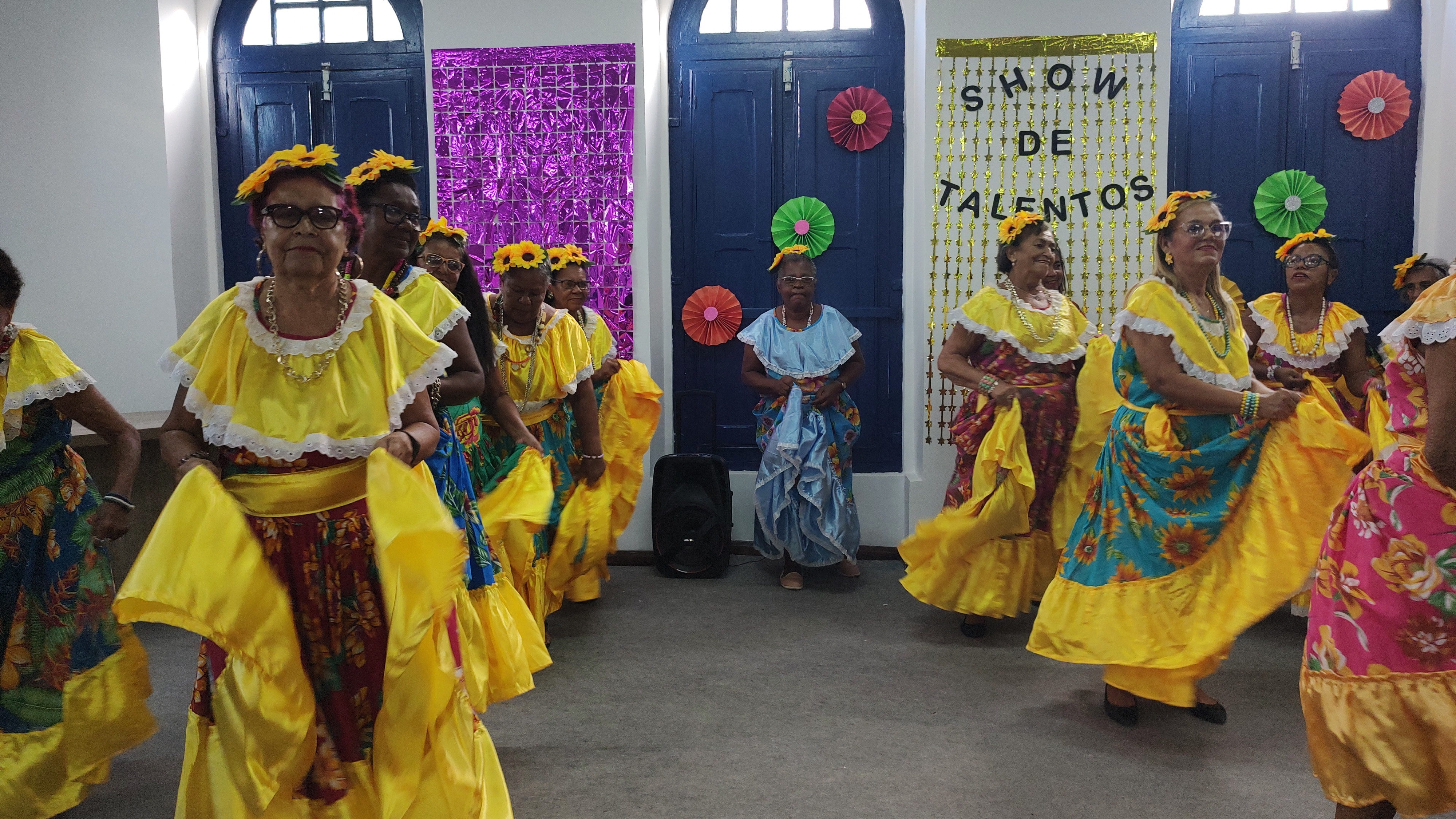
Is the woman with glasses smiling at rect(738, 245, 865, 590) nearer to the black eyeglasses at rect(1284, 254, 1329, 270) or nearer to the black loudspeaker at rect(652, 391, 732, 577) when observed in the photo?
the black loudspeaker at rect(652, 391, 732, 577)

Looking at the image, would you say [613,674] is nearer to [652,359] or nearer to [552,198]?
[652,359]

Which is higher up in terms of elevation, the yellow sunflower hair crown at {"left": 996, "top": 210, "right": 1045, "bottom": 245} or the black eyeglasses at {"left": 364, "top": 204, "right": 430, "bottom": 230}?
the yellow sunflower hair crown at {"left": 996, "top": 210, "right": 1045, "bottom": 245}

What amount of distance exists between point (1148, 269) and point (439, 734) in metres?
4.69

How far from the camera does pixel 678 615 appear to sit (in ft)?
15.0

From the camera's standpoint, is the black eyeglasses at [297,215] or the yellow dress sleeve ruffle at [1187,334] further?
the yellow dress sleeve ruffle at [1187,334]

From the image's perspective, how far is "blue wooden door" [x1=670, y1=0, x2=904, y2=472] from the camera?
5.84 m

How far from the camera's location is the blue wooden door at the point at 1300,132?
5508mm

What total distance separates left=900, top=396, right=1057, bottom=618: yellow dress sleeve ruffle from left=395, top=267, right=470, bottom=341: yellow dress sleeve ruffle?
230cm

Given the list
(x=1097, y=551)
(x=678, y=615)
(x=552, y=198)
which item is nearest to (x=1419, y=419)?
(x=1097, y=551)

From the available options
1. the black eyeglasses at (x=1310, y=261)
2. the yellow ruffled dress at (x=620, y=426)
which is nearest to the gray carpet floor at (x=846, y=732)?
the yellow ruffled dress at (x=620, y=426)

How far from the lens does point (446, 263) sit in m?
3.51

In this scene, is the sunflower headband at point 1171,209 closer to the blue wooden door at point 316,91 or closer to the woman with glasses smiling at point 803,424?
the woman with glasses smiling at point 803,424

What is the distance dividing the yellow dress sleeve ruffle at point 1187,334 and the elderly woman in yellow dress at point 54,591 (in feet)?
10.0

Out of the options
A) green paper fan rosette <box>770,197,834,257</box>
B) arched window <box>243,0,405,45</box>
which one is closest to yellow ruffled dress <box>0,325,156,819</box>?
green paper fan rosette <box>770,197,834,257</box>
